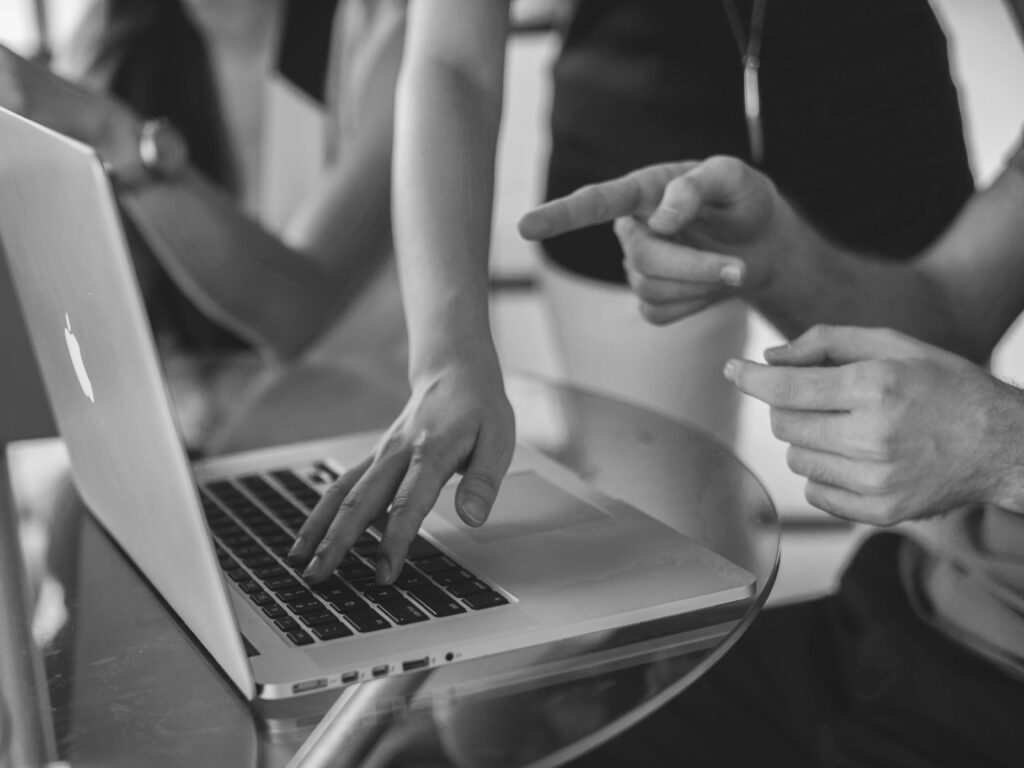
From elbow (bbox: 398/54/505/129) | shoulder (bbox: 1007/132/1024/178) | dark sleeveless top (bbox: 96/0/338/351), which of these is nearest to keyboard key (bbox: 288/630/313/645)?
elbow (bbox: 398/54/505/129)

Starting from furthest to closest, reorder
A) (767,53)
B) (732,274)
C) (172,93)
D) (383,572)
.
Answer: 1. (172,93)
2. (767,53)
3. (732,274)
4. (383,572)

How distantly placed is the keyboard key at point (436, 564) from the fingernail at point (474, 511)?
1.2 inches

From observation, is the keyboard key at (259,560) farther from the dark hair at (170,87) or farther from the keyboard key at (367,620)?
the dark hair at (170,87)

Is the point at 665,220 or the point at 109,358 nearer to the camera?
the point at 109,358

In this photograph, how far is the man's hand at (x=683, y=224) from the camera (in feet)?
3.28

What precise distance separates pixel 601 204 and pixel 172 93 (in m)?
1.27

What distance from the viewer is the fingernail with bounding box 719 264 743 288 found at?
97 cm

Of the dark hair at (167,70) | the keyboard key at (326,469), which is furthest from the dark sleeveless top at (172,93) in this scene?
the keyboard key at (326,469)

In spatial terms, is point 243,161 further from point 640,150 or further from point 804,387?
point 804,387

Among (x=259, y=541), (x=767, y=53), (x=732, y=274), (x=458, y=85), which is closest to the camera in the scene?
(x=259, y=541)

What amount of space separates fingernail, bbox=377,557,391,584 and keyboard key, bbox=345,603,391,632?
0.10 ft

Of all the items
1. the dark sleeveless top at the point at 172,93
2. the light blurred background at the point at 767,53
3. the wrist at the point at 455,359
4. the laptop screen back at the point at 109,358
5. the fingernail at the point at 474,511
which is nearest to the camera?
the laptop screen back at the point at 109,358

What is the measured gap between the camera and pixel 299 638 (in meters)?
0.69

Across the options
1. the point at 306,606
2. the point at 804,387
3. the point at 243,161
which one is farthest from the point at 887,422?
the point at 243,161
